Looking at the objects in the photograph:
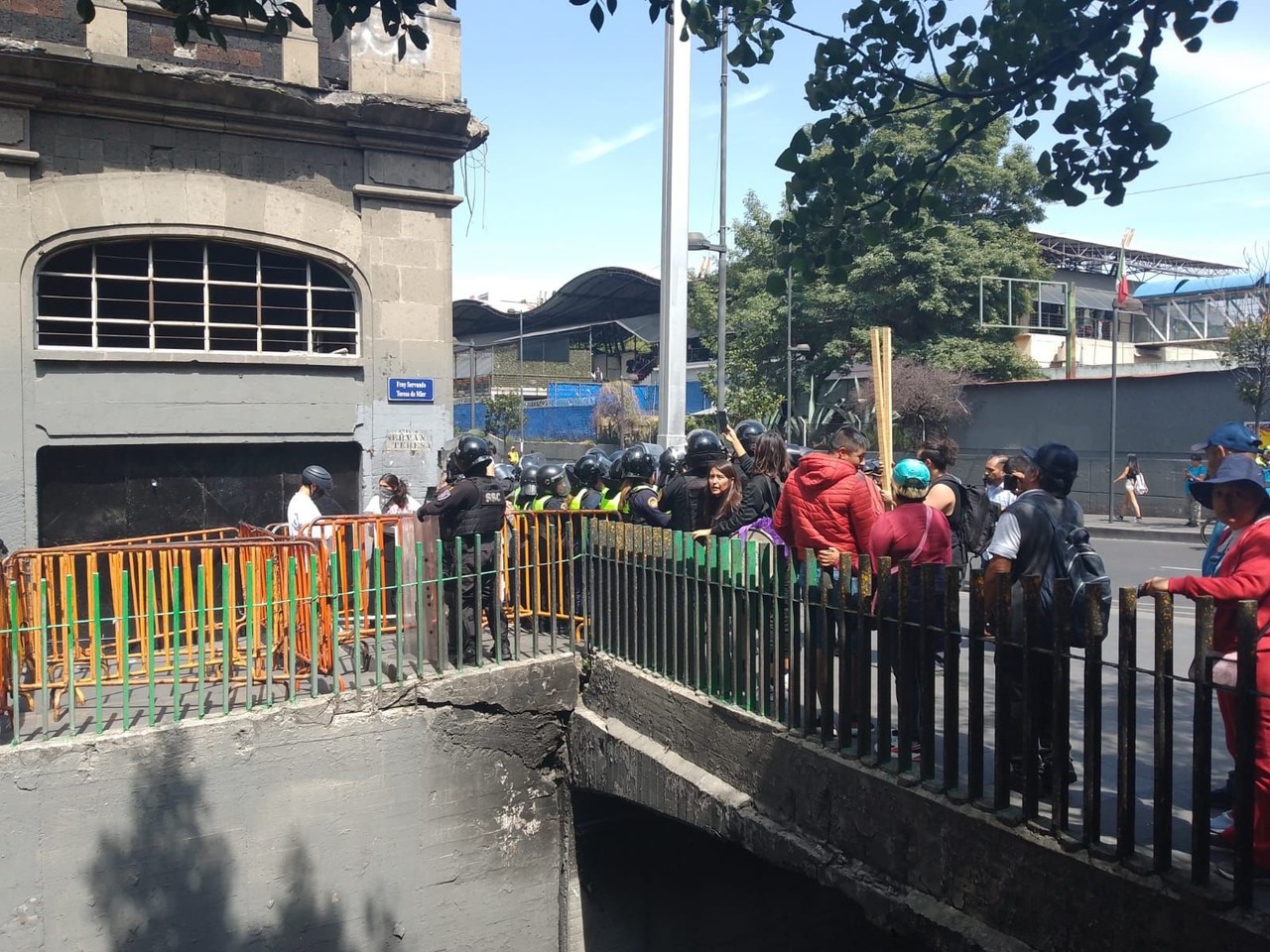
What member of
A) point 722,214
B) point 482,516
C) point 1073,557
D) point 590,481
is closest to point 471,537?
point 482,516

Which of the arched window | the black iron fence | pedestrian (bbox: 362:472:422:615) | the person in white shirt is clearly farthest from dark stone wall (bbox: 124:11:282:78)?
the black iron fence

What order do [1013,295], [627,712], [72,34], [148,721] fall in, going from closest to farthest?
1. [148,721]
2. [627,712]
3. [72,34]
4. [1013,295]

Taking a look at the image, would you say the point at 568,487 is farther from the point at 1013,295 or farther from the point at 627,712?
the point at 1013,295

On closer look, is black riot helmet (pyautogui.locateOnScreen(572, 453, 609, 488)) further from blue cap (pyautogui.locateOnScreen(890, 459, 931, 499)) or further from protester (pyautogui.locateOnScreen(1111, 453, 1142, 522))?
protester (pyautogui.locateOnScreen(1111, 453, 1142, 522))

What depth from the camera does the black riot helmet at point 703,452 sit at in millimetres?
7488

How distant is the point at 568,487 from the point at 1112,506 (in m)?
18.1

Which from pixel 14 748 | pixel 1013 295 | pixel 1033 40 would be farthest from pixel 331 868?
pixel 1013 295

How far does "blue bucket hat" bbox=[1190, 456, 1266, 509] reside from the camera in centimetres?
416

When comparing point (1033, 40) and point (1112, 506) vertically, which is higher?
point (1033, 40)

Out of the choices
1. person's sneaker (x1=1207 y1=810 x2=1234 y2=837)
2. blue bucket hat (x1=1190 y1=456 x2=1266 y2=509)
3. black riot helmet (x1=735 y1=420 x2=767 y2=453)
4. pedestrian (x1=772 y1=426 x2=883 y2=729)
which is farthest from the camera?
black riot helmet (x1=735 y1=420 x2=767 y2=453)

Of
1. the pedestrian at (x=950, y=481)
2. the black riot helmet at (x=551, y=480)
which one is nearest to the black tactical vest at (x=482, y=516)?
the black riot helmet at (x=551, y=480)

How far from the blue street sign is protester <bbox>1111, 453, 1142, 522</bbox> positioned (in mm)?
17300

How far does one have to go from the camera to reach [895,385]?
91.1 ft

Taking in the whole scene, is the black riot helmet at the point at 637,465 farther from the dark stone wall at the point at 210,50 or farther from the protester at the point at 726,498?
the dark stone wall at the point at 210,50
